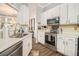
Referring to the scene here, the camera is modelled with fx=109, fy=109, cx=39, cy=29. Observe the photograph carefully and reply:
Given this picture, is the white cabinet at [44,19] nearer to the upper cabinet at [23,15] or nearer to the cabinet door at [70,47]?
the upper cabinet at [23,15]

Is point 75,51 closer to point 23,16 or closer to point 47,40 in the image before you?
point 47,40

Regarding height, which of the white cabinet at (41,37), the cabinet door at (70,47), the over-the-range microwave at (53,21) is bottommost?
the cabinet door at (70,47)

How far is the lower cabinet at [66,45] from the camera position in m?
2.12

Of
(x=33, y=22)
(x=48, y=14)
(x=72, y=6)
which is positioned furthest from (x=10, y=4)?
(x=72, y=6)

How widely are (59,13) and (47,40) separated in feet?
2.02

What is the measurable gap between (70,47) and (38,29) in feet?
2.53

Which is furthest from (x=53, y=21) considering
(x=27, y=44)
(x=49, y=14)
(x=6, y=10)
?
(x=6, y=10)

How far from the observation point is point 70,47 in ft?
7.32

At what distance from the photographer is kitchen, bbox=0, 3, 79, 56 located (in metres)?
1.92

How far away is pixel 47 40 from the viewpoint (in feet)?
7.63

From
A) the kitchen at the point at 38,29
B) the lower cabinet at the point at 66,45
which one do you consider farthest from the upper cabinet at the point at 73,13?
the lower cabinet at the point at 66,45

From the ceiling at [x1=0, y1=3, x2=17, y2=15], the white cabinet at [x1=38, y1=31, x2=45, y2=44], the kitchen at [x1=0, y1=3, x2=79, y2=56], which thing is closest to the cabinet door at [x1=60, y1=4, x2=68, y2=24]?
the kitchen at [x1=0, y1=3, x2=79, y2=56]

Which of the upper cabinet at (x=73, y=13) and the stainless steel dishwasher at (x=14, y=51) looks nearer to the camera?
the stainless steel dishwasher at (x=14, y=51)

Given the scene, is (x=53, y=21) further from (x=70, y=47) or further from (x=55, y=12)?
(x=70, y=47)
